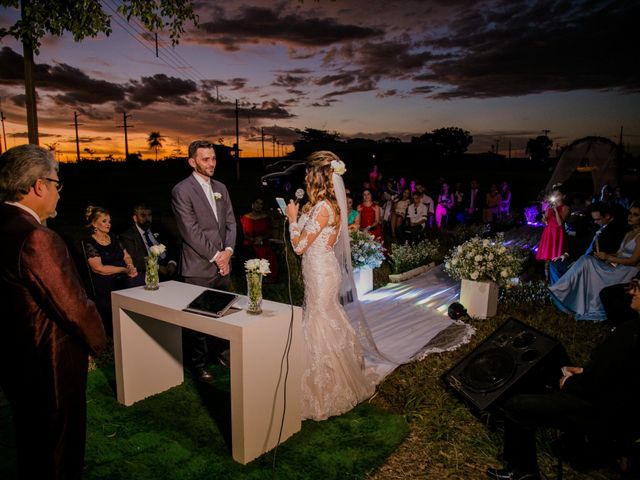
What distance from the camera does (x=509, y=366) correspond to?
151 inches

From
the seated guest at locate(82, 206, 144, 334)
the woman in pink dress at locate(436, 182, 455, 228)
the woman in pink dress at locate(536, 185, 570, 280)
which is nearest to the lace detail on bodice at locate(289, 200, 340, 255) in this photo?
the seated guest at locate(82, 206, 144, 334)

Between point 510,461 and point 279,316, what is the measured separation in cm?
194

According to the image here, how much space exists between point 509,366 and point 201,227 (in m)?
3.29

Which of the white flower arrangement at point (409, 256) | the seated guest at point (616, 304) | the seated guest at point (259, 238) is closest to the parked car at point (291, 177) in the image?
the seated guest at point (259, 238)

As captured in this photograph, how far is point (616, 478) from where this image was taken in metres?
3.29

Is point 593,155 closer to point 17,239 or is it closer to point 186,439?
point 186,439

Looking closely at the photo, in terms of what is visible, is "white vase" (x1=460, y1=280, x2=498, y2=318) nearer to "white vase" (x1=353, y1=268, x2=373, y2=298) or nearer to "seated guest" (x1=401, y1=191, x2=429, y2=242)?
"white vase" (x1=353, y1=268, x2=373, y2=298)

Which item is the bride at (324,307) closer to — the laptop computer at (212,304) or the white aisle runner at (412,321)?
the white aisle runner at (412,321)

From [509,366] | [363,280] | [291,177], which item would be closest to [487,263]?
[363,280]

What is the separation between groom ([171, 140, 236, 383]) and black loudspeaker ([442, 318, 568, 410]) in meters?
2.60

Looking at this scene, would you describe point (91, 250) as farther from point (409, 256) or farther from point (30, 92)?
point (409, 256)

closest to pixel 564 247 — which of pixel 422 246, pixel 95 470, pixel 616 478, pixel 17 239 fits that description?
pixel 422 246

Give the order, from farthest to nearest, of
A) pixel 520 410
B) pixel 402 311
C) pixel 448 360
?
1. pixel 402 311
2. pixel 448 360
3. pixel 520 410

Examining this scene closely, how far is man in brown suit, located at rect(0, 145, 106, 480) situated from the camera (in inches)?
80.7
